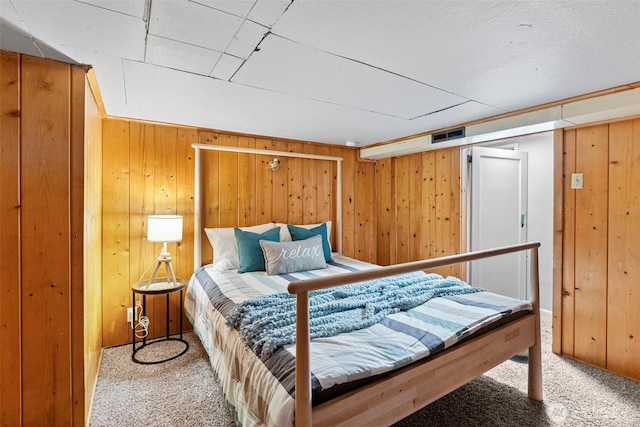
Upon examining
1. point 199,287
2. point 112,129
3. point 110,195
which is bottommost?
point 199,287

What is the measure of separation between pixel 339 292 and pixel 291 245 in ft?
3.04

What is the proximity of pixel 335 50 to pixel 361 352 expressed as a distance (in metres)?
1.39

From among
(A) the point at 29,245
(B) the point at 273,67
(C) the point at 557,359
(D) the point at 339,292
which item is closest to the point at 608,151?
(C) the point at 557,359

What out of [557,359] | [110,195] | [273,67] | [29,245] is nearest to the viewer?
[29,245]

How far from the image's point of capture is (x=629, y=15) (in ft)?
3.96

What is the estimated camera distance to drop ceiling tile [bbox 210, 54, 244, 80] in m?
1.61

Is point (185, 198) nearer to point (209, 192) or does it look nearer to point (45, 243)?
point (209, 192)

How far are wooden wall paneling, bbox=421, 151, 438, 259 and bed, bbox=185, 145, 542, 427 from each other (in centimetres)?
128

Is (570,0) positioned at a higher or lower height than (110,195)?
higher

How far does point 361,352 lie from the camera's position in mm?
1312

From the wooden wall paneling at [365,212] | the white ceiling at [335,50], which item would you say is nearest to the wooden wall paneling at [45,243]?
the white ceiling at [335,50]

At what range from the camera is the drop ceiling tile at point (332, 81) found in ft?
5.15

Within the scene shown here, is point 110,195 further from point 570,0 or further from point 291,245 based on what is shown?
point 570,0

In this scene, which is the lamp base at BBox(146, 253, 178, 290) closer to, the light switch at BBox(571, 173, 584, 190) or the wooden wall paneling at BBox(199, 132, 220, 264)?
the wooden wall paneling at BBox(199, 132, 220, 264)
